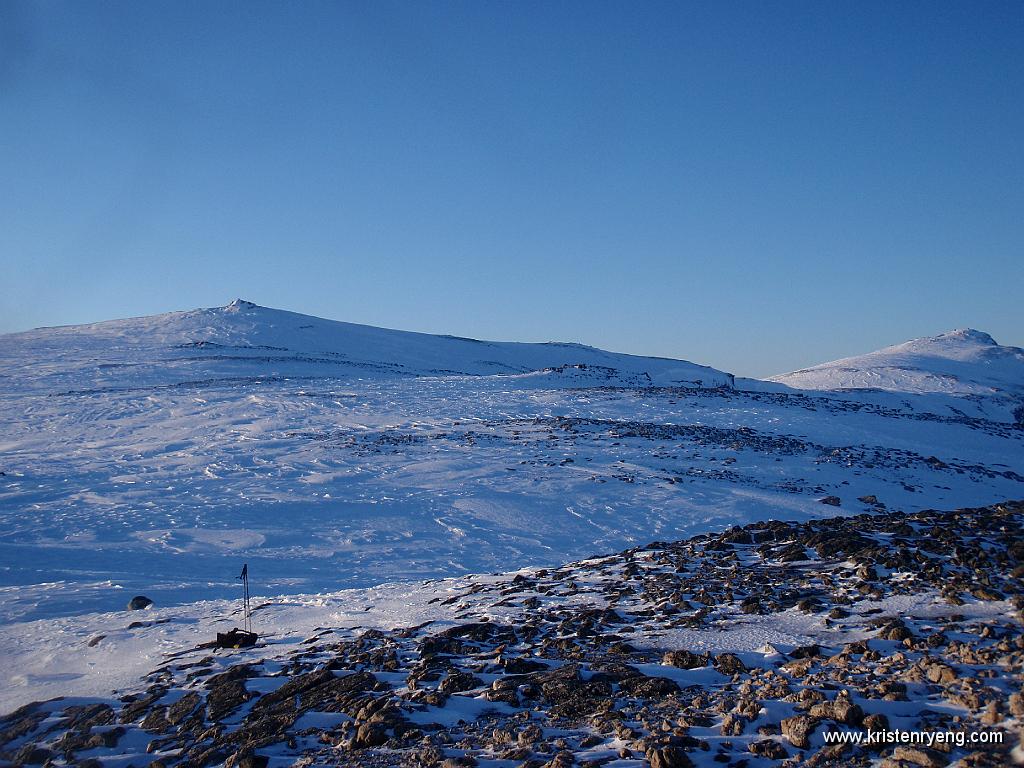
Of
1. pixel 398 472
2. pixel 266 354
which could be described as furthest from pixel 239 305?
pixel 398 472

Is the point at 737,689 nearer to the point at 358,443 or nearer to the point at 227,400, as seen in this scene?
the point at 358,443

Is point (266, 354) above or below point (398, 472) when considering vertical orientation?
above

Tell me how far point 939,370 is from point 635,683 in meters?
66.0

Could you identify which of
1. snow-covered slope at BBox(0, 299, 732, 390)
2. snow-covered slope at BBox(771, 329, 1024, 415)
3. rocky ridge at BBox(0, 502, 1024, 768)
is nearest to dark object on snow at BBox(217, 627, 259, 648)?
rocky ridge at BBox(0, 502, 1024, 768)

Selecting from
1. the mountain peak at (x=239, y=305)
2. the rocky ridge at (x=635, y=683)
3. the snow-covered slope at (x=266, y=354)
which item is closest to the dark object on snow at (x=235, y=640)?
the rocky ridge at (x=635, y=683)

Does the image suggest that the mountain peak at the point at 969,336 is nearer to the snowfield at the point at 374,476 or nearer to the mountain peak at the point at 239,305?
the snowfield at the point at 374,476

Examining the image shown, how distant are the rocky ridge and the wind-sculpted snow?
18.1 ft

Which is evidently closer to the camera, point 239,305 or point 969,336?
point 239,305

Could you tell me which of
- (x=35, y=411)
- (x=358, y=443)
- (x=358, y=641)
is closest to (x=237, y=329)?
(x=35, y=411)

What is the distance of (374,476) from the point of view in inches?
832

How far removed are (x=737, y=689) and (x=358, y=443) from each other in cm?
2012

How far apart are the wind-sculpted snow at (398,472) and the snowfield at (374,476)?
3.8 inches

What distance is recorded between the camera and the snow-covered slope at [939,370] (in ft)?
168

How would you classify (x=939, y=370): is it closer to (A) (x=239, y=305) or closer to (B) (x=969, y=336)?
(B) (x=969, y=336)
